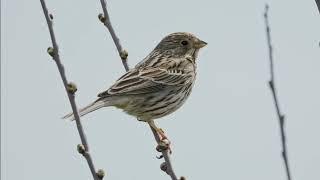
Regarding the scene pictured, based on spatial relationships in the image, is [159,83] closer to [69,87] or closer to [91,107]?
[91,107]

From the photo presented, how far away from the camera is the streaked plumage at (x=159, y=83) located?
8445 mm

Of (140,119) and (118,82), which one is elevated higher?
(118,82)

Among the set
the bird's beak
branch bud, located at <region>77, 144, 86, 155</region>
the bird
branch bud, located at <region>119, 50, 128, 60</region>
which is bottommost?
the bird

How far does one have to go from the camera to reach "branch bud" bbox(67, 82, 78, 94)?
469cm

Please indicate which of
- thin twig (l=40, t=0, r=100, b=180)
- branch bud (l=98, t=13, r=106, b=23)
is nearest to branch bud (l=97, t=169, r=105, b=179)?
thin twig (l=40, t=0, r=100, b=180)

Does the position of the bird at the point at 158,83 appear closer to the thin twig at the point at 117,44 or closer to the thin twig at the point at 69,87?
the thin twig at the point at 117,44

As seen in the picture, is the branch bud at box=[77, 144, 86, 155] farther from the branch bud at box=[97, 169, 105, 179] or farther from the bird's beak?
the bird's beak

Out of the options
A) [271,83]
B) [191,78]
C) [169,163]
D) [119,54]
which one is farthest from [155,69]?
[271,83]

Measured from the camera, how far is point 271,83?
3.43 meters

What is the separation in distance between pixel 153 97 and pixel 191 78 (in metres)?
1.12

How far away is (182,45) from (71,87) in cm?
589

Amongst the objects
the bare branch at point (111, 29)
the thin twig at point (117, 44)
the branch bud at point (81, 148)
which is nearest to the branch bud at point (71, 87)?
the branch bud at point (81, 148)

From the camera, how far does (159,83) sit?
917 centimetres
